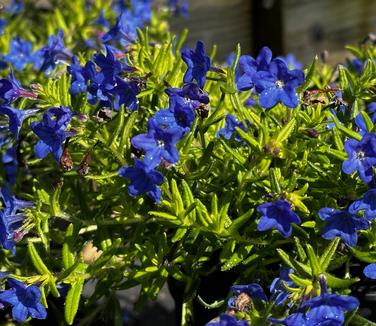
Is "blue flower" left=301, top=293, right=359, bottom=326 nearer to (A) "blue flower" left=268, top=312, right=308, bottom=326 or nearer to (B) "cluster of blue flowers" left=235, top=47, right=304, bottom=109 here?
(A) "blue flower" left=268, top=312, right=308, bottom=326

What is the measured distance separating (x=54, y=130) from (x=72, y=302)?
33cm

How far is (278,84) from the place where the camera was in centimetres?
133

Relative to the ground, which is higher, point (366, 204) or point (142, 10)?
point (142, 10)

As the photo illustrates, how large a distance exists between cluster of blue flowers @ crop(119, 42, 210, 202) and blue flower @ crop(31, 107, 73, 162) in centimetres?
14

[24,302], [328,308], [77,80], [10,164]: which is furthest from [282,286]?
[10,164]

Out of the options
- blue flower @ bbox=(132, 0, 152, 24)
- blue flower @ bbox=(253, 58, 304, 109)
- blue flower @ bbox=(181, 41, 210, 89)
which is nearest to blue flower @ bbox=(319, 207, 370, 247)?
blue flower @ bbox=(253, 58, 304, 109)

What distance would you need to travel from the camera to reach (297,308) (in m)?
1.20

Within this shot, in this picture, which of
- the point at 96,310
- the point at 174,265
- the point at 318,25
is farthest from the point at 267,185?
the point at 318,25

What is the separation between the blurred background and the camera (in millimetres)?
3840

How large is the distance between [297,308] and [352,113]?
0.45 meters

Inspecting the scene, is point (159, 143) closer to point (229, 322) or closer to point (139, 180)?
point (139, 180)

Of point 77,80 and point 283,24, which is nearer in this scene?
point 77,80

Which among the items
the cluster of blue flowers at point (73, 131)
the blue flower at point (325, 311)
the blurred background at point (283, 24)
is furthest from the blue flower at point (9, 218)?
the blurred background at point (283, 24)

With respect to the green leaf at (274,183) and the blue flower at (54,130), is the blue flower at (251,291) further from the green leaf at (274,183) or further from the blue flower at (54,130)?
the blue flower at (54,130)
